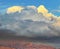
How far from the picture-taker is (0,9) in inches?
92.1

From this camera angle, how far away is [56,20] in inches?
90.9

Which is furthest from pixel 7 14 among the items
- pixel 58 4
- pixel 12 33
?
pixel 58 4

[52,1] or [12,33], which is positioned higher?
[52,1]

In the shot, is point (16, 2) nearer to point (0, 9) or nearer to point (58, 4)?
point (0, 9)

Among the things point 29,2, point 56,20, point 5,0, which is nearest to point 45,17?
point 56,20

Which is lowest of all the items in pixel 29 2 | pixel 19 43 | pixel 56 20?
pixel 19 43

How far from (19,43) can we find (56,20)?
0.66 metres

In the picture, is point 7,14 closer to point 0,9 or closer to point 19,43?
point 0,9

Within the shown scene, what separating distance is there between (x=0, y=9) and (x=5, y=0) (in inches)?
6.3

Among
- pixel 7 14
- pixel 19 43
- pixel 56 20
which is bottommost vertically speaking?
pixel 19 43

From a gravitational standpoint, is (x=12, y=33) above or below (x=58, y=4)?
below

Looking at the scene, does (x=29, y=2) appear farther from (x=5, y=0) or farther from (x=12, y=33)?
(x=12, y=33)

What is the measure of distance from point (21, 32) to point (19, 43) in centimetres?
17

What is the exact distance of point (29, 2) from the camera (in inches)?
92.1
